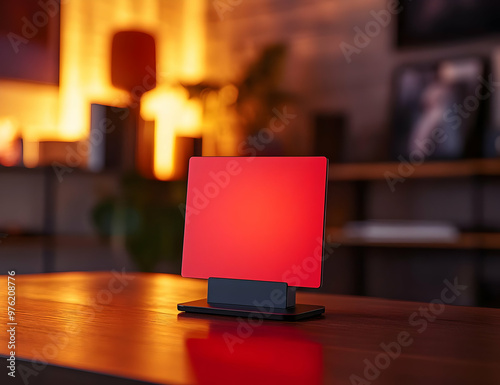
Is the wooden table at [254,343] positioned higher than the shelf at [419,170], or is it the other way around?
the shelf at [419,170]

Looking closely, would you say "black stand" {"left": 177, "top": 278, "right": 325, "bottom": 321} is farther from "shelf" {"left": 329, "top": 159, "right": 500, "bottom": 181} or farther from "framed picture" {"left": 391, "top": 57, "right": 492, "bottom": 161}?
"framed picture" {"left": 391, "top": 57, "right": 492, "bottom": 161}

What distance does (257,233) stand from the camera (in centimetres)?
101

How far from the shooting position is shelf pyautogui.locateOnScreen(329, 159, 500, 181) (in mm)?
3297

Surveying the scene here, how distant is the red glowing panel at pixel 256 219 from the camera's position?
98 centimetres

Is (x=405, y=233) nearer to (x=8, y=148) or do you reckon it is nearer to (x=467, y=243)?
(x=467, y=243)

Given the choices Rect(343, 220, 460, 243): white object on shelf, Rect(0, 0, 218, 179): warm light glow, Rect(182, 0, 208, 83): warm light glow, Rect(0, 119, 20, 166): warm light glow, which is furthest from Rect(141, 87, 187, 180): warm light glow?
Rect(343, 220, 460, 243): white object on shelf

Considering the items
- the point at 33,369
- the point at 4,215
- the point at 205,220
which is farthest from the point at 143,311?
the point at 4,215

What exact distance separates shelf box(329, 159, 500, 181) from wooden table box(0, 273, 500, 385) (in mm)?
2291

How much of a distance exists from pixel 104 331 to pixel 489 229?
3.20 m

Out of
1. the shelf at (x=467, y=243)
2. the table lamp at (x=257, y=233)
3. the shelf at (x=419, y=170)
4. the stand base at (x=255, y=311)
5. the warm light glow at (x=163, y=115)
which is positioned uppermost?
the warm light glow at (x=163, y=115)

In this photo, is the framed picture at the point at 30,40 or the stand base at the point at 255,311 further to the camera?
the framed picture at the point at 30,40

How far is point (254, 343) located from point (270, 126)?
11.7 feet

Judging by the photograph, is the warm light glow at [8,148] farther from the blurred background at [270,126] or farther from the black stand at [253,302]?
the black stand at [253,302]

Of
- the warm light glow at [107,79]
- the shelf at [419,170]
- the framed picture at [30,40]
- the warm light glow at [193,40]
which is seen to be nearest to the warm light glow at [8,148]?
the warm light glow at [107,79]
